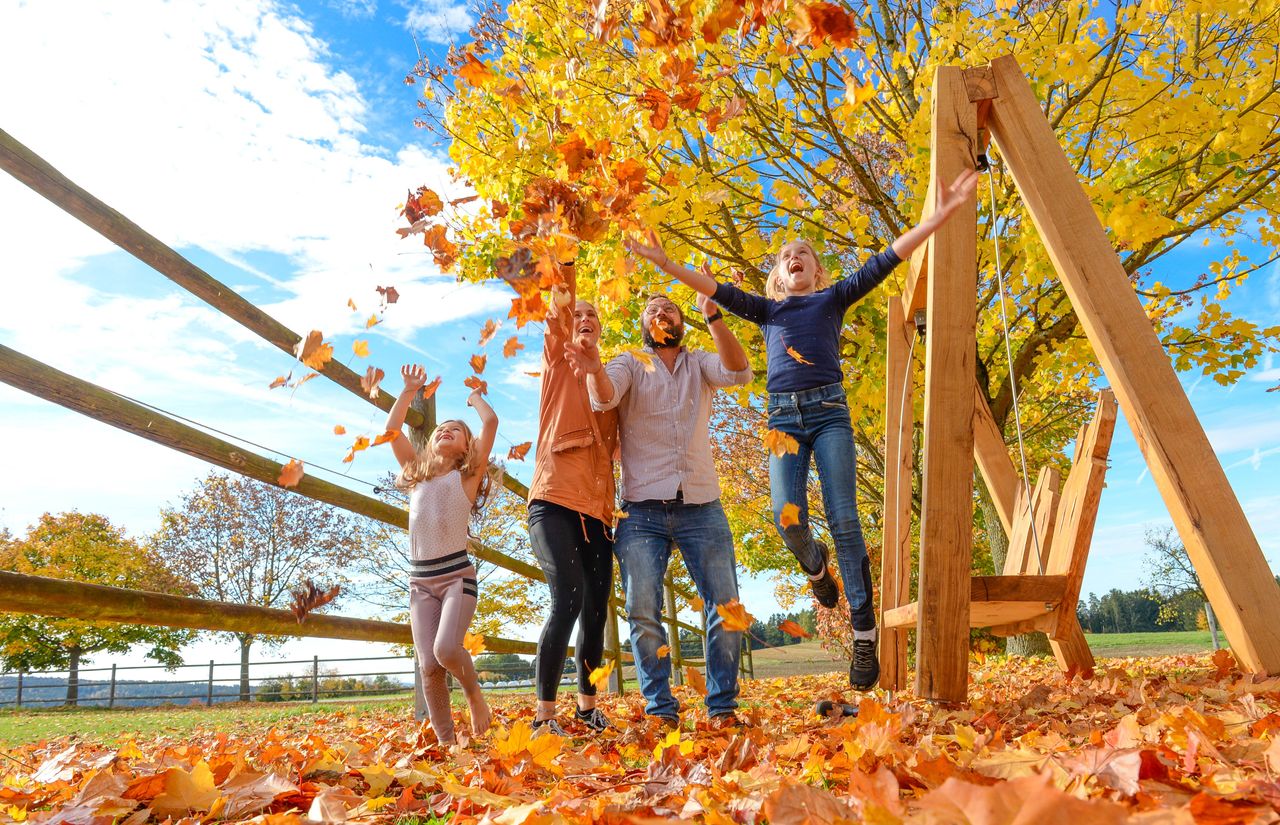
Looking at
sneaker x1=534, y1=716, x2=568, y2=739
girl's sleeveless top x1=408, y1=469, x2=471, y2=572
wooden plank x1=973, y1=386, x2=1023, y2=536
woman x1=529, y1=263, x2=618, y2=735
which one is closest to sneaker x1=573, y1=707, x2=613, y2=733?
woman x1=529, y1=263, x2=618, y2=735

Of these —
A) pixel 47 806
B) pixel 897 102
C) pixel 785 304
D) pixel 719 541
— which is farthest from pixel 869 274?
pixel 897 102

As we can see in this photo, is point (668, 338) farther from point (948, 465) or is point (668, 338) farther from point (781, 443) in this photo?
point (948, 465)

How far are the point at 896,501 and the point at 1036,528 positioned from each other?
1120 mm

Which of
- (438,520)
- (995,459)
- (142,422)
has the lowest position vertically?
(438,520)

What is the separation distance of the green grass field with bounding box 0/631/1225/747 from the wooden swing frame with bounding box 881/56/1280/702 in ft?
5.85

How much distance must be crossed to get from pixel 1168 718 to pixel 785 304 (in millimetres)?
2429

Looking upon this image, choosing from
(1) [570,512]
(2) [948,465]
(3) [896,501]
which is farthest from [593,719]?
(3) [896,501]

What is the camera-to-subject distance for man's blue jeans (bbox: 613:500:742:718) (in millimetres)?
3258

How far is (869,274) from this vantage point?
11.8ft

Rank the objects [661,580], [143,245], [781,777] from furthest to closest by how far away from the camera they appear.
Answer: [661,580]
[143,245]
[781,777]

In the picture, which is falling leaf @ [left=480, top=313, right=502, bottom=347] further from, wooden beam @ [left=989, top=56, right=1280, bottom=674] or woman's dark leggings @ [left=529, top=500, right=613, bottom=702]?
wooden beam @ [left=989, top=56, right=1280, bottom=674]

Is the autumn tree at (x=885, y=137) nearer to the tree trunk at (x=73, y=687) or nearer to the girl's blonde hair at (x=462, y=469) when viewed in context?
the girl's blonde hair at (x=462, y=469)

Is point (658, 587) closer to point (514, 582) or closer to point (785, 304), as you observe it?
point (785, 304)

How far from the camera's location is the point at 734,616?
316cm
